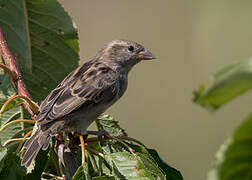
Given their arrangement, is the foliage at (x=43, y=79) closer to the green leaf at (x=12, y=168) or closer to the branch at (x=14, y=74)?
the green leaf at (x=12, y=168)

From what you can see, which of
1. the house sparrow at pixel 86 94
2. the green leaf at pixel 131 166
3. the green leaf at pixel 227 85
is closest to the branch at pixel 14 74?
the house sparrow at pixel 86 94

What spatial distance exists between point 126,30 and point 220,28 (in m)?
2.57

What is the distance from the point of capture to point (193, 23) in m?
12.7

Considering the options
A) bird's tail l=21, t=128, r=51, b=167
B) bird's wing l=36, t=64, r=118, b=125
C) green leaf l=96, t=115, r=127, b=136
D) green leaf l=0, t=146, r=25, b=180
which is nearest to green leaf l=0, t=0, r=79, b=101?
bird's wing l=36, t=64, r=118, b=125

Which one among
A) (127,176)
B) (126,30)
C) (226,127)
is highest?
(127,176)

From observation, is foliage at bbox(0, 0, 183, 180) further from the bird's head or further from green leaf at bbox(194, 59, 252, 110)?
green leaf at bbox(194, 59, 252, 110)

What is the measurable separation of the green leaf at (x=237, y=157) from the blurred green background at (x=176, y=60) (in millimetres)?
7730

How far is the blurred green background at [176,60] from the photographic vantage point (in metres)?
9.70

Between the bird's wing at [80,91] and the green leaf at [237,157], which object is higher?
the green leaf at [237,157]

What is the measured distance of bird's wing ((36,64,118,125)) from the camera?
380cm

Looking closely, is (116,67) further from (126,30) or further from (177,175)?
(126,30)

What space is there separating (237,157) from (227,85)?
0.17m

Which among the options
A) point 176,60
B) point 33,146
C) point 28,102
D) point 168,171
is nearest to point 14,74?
point 28,102

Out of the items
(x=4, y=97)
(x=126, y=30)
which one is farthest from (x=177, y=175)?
(x=126, y=30)
